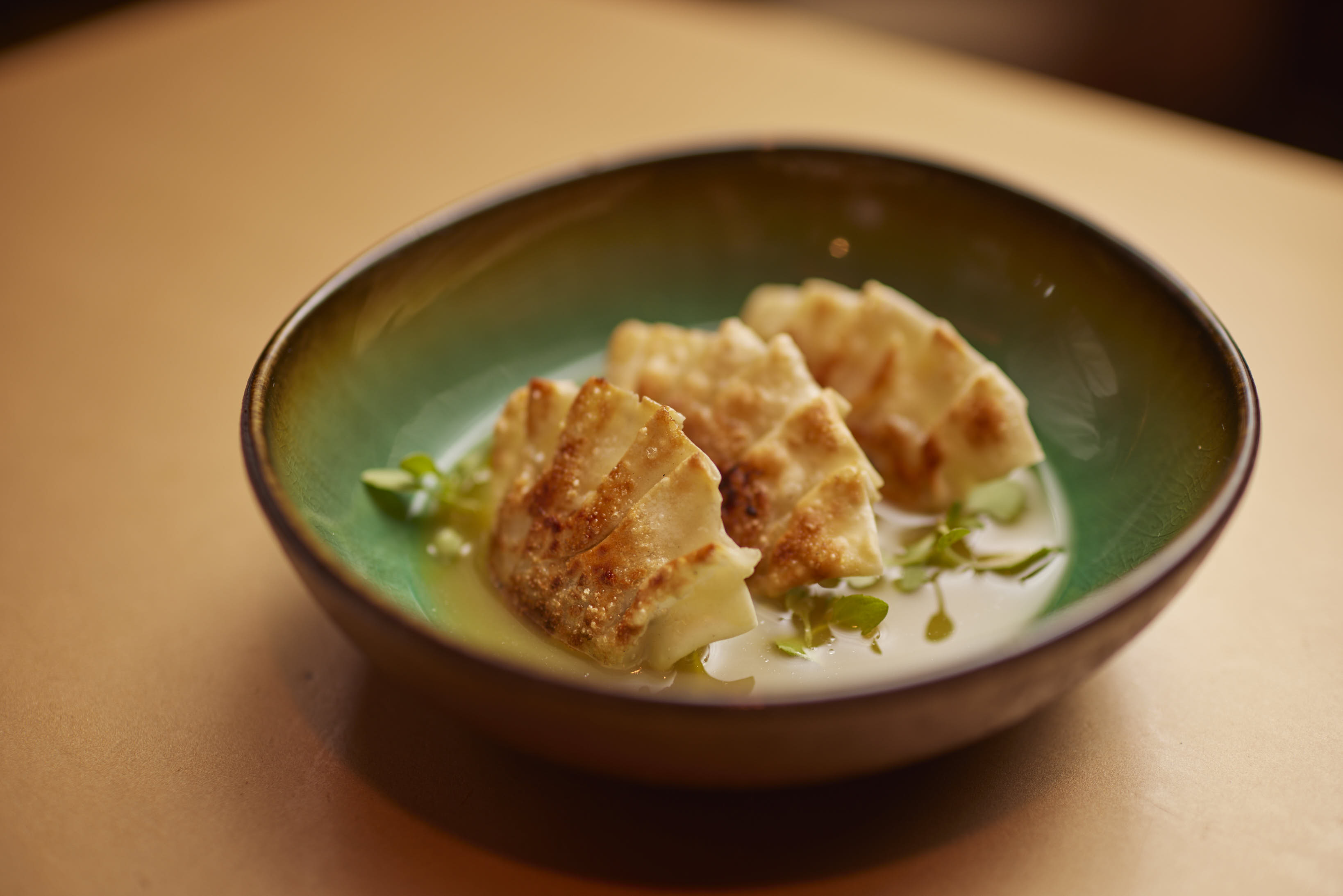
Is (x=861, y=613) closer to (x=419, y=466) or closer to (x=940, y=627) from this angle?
(x=940, y=627)

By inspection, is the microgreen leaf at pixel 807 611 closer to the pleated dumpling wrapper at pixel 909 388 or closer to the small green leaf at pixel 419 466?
the pleated dumpling wrapper at pixel 909 388

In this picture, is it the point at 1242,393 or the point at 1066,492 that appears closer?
the point at 1242,393

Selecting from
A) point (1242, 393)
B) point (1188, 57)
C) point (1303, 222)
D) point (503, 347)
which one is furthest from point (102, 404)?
point (1188, 57)

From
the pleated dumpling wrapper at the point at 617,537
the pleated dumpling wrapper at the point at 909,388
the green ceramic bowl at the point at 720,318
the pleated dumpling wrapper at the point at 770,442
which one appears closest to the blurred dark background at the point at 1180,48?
the green ceramic bowl at the point at 720,318

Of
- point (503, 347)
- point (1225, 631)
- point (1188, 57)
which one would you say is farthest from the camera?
point (1188, 57)

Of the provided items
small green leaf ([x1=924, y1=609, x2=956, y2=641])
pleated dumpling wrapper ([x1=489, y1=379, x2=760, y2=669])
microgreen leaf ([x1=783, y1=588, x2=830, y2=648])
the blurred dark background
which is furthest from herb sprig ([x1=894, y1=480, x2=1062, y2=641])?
the blurred dark background

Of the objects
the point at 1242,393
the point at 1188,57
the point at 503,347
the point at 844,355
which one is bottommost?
the point at 503,347

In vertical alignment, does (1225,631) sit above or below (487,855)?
above

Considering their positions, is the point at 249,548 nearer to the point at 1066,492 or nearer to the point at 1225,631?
the point at 1066,492
